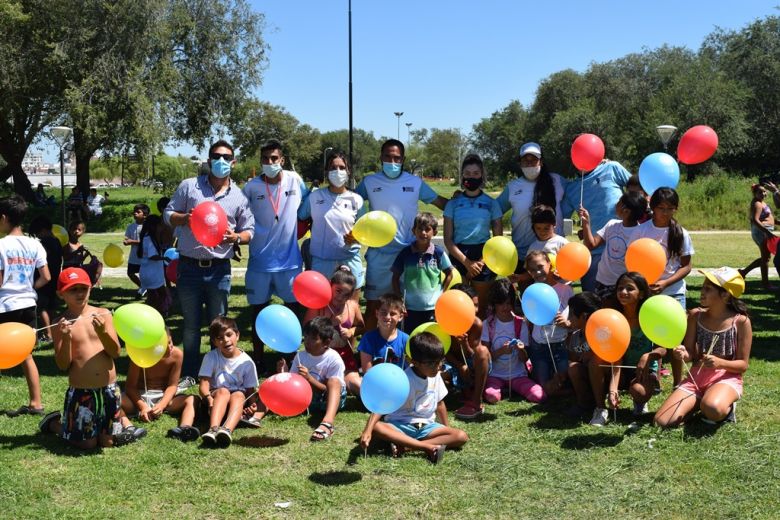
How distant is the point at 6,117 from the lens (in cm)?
2617

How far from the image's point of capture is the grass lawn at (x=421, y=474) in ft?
13.2

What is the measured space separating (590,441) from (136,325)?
323 cm

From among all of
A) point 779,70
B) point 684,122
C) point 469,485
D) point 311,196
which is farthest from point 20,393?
point 779,70

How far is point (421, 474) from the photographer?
4504mm

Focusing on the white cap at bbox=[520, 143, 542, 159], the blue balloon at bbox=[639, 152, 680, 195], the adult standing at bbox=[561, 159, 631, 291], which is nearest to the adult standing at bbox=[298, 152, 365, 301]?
the white cap at bbox=[520, 143, 542, 159]

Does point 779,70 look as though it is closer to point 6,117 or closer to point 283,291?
point 6,117

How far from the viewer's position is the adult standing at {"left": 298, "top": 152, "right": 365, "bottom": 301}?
259 inches

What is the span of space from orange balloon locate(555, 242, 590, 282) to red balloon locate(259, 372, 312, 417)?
91.9 inches

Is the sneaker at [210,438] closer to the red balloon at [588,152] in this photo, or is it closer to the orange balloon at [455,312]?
the orange balloon at [455,312]

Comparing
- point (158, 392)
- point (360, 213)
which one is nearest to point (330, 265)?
point (360, 213)

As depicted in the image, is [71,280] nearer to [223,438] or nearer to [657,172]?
[223,438]

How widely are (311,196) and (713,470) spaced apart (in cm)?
400

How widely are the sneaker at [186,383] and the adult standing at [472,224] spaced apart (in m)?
2.57

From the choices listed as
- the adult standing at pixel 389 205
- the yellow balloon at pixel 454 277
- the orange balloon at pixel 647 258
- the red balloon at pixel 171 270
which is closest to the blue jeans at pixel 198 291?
the adult standing at pixel 389 205
